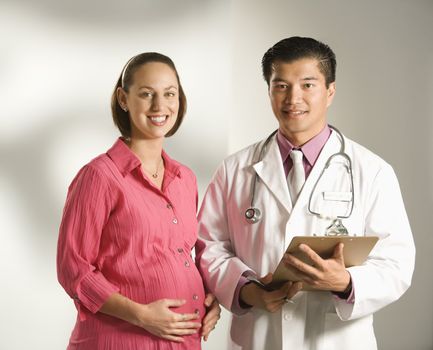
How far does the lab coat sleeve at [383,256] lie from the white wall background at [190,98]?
1436 mm

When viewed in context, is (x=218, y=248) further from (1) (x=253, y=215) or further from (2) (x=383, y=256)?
(2) (x=383, y=256)

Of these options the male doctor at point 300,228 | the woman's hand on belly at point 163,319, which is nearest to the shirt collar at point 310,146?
the male doctor at point 300,228

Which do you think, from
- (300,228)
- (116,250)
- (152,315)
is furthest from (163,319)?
(300,228)

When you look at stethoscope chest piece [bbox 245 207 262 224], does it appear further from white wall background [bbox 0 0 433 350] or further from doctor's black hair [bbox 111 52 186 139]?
white wall background [bbox 0 0 433 350]

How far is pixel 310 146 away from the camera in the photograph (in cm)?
208

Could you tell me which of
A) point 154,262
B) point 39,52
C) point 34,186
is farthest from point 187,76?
point 154,262

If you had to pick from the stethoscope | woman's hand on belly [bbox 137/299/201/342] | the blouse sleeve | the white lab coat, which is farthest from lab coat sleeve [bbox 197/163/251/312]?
the blouse sleeve

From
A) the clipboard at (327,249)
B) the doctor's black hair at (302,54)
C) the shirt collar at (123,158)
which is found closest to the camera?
the clipboard at (327,249)

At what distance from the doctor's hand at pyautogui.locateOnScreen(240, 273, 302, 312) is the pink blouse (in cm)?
20

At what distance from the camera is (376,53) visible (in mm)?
3484

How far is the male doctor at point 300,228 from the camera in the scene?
6.31ft

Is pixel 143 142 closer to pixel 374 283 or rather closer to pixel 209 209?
pixel 209 209

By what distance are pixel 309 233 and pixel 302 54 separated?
0.57 m

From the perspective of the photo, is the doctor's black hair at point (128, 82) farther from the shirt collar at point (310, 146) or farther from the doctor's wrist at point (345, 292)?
the doctor's wrist at point (345, 292)
